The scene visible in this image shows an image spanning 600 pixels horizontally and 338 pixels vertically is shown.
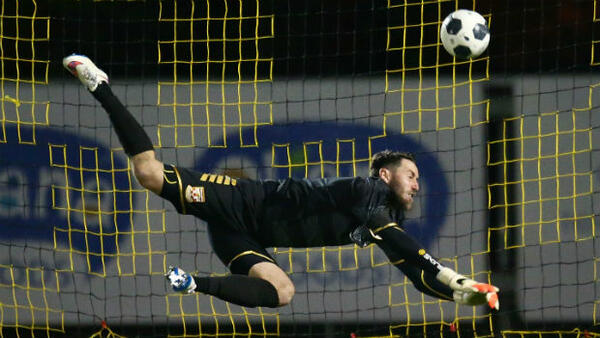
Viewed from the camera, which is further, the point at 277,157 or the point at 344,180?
the point at 277,157

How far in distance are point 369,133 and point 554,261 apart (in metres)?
1.47

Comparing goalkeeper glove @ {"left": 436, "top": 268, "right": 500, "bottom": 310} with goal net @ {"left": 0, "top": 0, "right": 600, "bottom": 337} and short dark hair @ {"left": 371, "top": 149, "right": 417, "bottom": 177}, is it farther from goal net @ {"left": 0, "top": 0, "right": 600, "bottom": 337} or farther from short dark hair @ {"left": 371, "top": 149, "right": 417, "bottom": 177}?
goal net @ {"left": 0, "top": 0, "right": 600, "bottom": 337}

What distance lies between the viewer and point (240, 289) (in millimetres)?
6012

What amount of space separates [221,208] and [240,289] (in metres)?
0.55

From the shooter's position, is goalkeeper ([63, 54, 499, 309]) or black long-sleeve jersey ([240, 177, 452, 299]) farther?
black long-sleeve jersey ([240, 177, 452, 299])

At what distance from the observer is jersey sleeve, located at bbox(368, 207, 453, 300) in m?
6.02

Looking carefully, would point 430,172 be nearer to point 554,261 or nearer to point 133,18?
point 554,261

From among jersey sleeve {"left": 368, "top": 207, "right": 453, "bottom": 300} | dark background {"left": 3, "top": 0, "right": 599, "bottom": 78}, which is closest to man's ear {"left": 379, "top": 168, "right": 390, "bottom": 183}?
jersey sleeve {"left": 368, "top": 207, "right": 453, "bottom": 300}

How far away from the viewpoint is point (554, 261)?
7895 millimetres

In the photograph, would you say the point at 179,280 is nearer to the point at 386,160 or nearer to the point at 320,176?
the point at 386,160

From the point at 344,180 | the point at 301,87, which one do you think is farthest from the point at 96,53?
the point at 344,180

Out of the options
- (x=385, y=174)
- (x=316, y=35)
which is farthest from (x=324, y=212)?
(x=316, y=35)

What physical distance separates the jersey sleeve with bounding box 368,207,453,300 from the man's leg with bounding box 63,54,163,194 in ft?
3.77

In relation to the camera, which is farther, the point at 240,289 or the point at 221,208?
the point at 221,208
